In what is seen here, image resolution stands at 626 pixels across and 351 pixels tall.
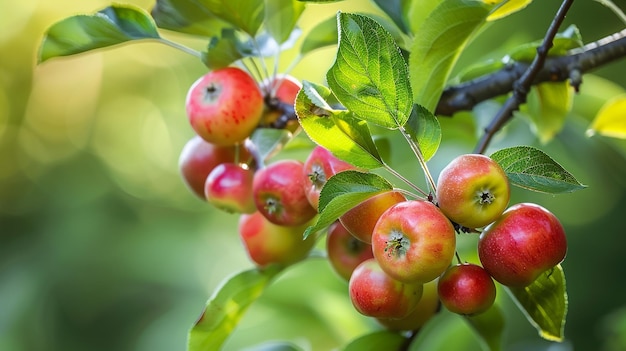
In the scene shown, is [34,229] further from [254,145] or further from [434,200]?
[434,200]

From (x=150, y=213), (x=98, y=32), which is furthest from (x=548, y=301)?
(x=150, y=213)

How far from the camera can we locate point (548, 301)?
698mm

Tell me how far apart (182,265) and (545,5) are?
5.11 ft

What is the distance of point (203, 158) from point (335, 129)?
30 centimetres

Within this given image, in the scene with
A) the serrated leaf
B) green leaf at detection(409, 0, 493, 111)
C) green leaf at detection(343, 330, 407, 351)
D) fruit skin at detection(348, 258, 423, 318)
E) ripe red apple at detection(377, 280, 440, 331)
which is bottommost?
green leaf at detection(343, 330, 407, 351)

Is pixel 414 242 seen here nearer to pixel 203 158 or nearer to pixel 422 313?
pixel 422 313

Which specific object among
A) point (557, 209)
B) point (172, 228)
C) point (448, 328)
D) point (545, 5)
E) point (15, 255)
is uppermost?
Answer: point (545, 5)

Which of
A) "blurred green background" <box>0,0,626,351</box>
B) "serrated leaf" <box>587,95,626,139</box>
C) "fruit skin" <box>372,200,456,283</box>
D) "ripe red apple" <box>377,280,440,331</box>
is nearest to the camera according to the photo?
"fruit skin" <box>372,200,456,283</box>

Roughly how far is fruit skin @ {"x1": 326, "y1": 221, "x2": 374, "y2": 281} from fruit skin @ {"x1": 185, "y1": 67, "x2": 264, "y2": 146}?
163mm

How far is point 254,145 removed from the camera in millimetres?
840

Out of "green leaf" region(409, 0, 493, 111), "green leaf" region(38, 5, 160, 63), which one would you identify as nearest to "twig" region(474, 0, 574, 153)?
"green leaf" region(409, 0, 493, 111)

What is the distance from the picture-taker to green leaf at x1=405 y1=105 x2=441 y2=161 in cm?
64

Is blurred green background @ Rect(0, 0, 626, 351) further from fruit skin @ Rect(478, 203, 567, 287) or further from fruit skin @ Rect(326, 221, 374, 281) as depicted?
fruit skin @ Rect(478, 203, 567, 287)

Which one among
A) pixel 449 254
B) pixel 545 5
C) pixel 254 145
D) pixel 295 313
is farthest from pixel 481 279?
pixel 545 5
